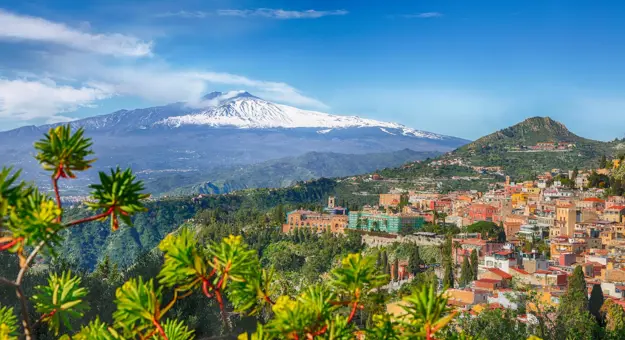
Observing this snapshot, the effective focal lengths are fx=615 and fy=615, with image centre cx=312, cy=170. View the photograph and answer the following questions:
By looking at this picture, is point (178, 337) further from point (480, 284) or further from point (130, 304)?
point (480, 284)

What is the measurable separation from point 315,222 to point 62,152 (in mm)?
39874

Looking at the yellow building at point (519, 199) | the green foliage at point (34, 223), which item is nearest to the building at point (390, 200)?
the yellow building at point (519, 199)

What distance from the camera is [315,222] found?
4184cm

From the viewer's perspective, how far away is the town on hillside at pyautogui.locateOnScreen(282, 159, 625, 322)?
2223 centimetres

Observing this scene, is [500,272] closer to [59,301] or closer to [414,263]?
[414,263]

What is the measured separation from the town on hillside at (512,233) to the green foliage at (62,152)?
51.7 feet

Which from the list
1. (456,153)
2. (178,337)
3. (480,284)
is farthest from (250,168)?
(178,337)

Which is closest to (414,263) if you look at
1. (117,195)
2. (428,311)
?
(428,311)

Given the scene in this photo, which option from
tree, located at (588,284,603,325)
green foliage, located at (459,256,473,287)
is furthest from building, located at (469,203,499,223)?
tree, located at (588,284,603,325)

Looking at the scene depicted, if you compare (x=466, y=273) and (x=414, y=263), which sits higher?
(x=466, y=273)

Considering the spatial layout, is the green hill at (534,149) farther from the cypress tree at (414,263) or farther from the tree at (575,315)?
the tree at (575,315)

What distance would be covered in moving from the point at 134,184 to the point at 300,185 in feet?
223

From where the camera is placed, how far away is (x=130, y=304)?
7.26ft

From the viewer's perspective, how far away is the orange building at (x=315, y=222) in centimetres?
4034
